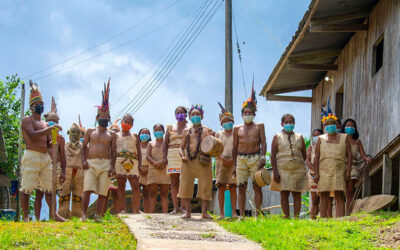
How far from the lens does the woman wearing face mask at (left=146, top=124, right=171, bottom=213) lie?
44.0ft

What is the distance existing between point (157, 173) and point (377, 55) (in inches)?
226

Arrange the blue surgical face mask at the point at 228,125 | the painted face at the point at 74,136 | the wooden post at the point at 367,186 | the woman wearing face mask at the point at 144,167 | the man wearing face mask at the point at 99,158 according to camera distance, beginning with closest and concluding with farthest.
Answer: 1. the man wearing face mask at the point at 99,158
2. the blue surgical face mask at the point at 228,125
3. the wooden post at the point at 367,186
4. the painted face at the point at 74,136
5. the woman wearing face mask at the point at 144,167

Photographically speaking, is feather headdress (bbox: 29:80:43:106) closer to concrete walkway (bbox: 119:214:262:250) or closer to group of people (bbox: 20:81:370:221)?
group of people (bbox: 20:81:370:221)

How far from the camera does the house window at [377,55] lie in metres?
13.8

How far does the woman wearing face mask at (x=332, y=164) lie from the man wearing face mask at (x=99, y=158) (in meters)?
3.95

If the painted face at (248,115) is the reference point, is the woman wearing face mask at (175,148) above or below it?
below

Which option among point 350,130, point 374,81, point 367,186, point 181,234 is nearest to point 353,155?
point 350,130

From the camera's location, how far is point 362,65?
14.7 m

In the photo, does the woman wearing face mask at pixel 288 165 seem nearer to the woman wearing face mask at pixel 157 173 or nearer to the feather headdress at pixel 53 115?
the woman wearing face mask at pixel 157 173

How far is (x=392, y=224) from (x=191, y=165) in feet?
12.4

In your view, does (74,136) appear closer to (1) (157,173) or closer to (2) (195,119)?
(1) (157,173)

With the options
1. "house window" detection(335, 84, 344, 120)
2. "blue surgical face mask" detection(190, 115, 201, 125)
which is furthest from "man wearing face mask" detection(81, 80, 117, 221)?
"house window" detection(335, 84, 344, 120)

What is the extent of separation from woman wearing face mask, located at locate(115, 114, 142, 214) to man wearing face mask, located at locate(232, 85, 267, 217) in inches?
98.8

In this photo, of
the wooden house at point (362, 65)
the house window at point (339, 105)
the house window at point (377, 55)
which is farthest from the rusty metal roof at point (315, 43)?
the house window at point (339, 105)
